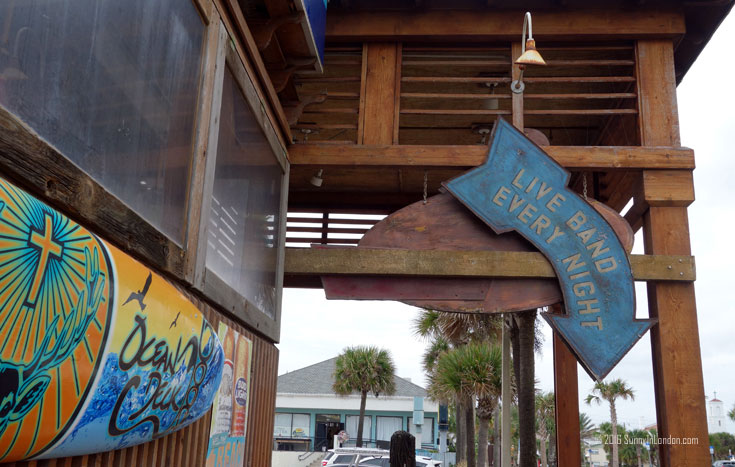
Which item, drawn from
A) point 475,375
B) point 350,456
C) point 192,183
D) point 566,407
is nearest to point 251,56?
point 192,183

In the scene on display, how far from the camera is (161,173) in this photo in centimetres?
371

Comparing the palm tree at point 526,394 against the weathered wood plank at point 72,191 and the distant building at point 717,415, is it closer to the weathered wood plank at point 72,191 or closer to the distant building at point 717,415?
the weathered wood plank at point 72,191

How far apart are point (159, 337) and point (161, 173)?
984 mm

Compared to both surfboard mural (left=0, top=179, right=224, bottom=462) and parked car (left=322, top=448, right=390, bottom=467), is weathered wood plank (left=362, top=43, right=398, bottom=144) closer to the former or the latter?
surfboard mural (left=0, top=179, right=224, bottom=462)

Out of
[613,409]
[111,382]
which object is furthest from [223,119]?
[613,409]

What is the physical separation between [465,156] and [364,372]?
29.9m

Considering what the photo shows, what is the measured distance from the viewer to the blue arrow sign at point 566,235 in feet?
20.5

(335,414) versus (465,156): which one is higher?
(465,156)

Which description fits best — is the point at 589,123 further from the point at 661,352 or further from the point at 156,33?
the point at 156,33

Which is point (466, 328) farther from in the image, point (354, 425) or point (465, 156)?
point (354, 425)

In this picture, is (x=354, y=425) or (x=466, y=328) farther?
(x=354, y=425)

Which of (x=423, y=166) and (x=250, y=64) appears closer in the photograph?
(x=250, y=64)

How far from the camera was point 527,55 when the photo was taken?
20.1 feet

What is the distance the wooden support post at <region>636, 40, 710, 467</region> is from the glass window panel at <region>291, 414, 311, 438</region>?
1340 inches
